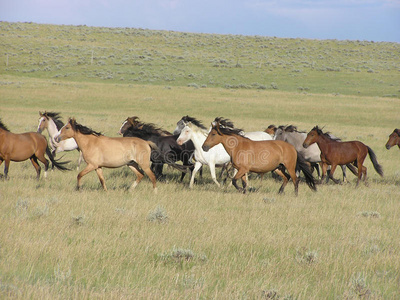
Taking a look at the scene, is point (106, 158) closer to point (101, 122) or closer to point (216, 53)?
point (101, 122)

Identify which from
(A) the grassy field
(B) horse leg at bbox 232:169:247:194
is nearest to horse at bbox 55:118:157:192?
(A) the grassy field

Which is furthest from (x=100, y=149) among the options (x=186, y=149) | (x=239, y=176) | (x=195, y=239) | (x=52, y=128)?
(x=195, y=239)

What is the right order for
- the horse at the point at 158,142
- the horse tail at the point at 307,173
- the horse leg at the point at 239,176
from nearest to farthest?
the horse leg at the point at 239,176
the horse tail at the point at 307,173
the horse at the point at 158,142

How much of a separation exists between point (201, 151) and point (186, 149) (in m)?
1.36

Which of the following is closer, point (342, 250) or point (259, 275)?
point (259, 275)

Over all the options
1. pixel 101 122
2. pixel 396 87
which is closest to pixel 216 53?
pixel 396 87

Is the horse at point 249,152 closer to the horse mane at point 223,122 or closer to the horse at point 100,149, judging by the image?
the horse mane at point 223,122

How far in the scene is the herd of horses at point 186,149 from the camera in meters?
11.4

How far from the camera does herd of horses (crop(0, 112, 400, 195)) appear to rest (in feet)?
37.3

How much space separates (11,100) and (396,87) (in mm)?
45502

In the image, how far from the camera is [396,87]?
192 feet

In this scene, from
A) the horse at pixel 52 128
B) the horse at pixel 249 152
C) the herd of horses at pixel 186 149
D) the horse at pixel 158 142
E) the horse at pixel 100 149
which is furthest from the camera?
the horse at pixel 52 128

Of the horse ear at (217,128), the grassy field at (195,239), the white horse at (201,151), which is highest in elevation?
the horse ear at (217,128)

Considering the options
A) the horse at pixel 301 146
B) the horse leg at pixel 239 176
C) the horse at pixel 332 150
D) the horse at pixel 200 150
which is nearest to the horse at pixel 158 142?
the horse at pixel 200 150
